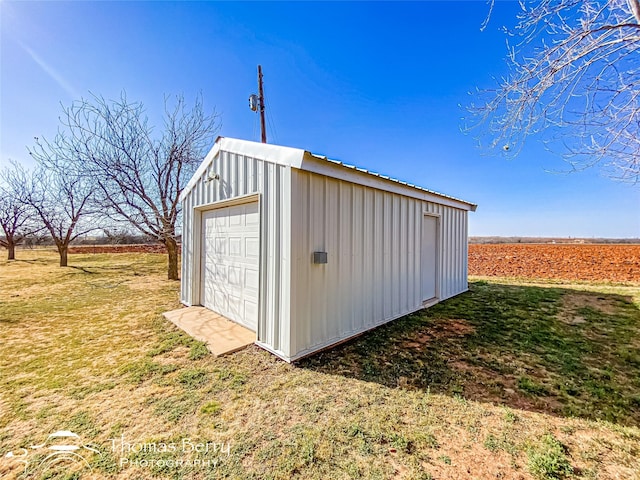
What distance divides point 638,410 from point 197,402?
4060 mm

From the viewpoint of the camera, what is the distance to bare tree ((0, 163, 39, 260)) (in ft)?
41.7

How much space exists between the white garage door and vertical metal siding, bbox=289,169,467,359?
3.10 ft

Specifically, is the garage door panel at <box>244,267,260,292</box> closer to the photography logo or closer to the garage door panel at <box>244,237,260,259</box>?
the garage door panel at <box>244,237,260,259</box>

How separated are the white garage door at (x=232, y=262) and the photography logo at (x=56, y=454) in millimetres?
2230

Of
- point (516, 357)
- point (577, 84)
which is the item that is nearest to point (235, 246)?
point (516, 357)

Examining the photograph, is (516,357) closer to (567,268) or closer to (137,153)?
(137,153)

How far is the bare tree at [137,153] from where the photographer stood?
26.7 feet

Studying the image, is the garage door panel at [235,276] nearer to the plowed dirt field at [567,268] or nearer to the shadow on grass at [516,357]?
the shadow on grass at [516,357]

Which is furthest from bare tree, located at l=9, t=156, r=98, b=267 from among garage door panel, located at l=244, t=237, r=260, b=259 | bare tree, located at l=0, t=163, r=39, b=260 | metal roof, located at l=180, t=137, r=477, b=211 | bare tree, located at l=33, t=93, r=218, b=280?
garage door panel, located at l=244, t=237, r=260, b=259

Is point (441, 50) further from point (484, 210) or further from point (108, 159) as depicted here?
point (108, 159)

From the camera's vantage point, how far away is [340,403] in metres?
2.37

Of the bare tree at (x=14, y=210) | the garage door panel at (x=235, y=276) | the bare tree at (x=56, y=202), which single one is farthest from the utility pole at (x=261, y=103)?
the bare tree at (x=14, y=210)

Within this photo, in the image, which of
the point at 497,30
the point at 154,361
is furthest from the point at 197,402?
the point at 497,30

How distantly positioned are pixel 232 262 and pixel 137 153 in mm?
7126
